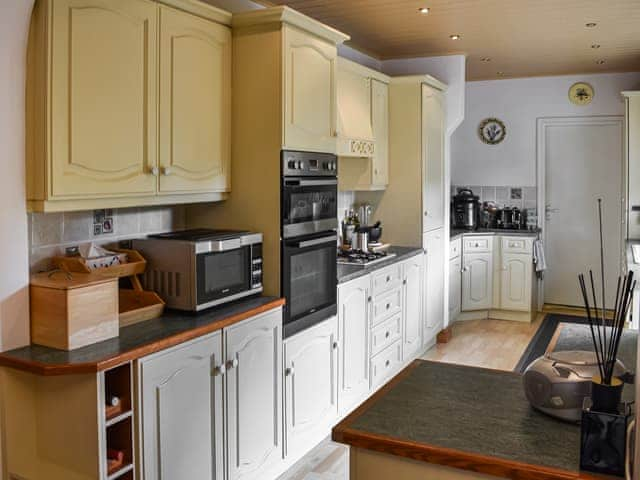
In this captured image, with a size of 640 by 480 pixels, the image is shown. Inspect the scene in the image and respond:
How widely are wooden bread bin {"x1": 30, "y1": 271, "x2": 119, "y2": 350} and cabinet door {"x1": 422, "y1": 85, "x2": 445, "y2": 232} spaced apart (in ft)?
11.1

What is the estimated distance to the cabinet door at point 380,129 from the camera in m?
5.12

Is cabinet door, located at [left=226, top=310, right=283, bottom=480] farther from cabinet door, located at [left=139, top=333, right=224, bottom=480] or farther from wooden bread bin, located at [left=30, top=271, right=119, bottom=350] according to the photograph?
wooden bread bin, located at [left=30, top=271, right=119, bottom=350]

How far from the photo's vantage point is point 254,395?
307cm

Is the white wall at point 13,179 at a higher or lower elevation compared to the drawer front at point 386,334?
higher

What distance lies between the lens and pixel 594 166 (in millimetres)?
7121

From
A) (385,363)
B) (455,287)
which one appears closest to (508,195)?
(455,287)

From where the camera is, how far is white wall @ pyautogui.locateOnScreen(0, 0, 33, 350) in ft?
7.47

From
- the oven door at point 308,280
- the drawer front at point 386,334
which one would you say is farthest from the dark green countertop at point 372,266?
the drawer front at point 386,334

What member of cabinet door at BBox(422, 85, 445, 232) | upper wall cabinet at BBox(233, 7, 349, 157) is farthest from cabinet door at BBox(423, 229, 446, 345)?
upper wall cabinet at BBox(233, 7, 349, 157)

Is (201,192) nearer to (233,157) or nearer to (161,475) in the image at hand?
(233,157)

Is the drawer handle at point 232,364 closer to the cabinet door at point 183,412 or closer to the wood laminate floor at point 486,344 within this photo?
the cabinet door at point 183,412

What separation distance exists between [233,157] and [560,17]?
250 centimetres

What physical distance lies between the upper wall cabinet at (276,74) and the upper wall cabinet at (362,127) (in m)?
0.97

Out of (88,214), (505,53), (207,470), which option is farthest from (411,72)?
(207,470)
